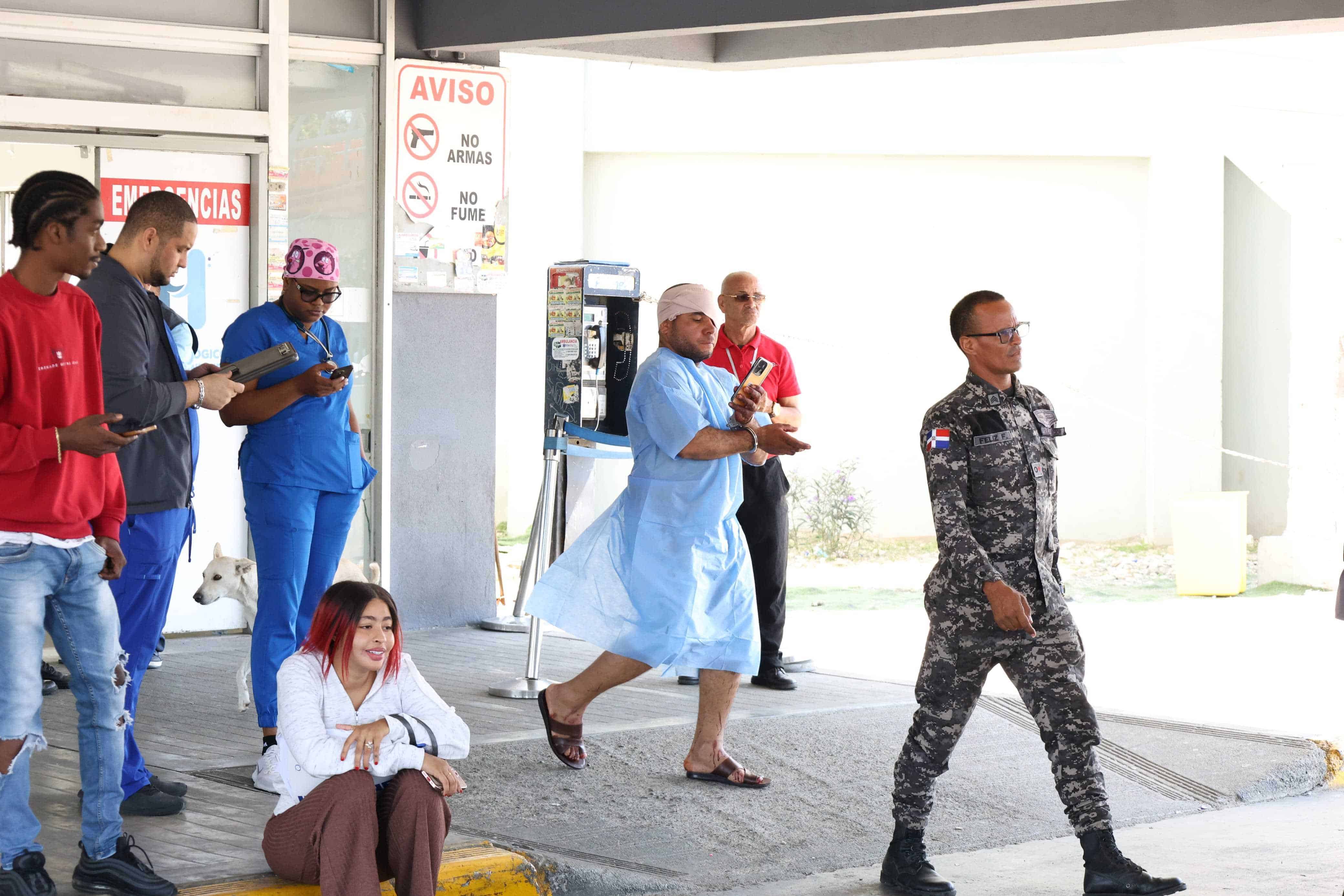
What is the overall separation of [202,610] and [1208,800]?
18.8 ft

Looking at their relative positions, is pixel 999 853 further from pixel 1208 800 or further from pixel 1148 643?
pixel 1148 643

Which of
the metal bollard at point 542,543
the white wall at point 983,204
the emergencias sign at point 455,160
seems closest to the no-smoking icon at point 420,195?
the emergencias sign at point 455,160

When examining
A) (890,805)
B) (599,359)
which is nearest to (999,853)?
(890,805)

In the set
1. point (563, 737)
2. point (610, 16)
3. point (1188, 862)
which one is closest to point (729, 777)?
point (563, 737)

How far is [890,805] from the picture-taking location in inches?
260

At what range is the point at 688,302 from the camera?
675 centimetres

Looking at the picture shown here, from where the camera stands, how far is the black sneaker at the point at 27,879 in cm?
470

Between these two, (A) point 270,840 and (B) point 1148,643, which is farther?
(B) point 1148,643

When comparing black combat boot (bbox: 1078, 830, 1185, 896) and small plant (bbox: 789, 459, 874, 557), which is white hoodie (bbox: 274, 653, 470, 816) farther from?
small plant (bbox: 789, 459, 874, 557)

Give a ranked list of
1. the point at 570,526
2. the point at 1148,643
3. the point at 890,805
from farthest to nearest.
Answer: the point at 1148,643, the point at 570,526, the point at 890,805

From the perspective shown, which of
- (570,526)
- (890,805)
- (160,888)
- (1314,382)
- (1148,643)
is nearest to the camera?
(160,888)

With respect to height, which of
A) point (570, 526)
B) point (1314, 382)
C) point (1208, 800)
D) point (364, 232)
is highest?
point (364, 232)


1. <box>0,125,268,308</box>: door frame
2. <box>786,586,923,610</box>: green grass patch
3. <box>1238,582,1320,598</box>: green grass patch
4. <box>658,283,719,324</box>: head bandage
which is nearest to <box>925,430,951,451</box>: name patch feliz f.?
<box>658,283,719,324</box>: head bandage

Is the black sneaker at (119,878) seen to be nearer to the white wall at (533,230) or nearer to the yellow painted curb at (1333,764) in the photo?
the yellow painted curb at (1333,764)
